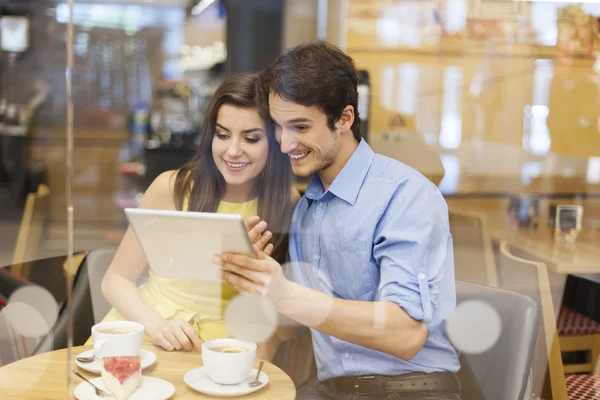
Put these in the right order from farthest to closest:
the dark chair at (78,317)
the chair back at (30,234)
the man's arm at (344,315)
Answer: the chair back at (30,234), the dark chair at (78,317), the man's arm at (344,315)

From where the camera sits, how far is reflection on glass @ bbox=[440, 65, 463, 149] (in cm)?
137

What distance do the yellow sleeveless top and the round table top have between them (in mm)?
69

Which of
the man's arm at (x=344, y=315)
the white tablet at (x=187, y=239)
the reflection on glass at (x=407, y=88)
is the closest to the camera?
the white tablet at (x=187, y=239)

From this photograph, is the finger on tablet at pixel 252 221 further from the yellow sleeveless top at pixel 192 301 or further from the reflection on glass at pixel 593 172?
the reflection on glass at pixel 593 172

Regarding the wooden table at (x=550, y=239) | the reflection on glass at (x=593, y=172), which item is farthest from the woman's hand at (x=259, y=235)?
the reflection on glass at (x=593, y=172)

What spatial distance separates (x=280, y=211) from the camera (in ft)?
3.78

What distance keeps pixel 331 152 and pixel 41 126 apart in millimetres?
1134

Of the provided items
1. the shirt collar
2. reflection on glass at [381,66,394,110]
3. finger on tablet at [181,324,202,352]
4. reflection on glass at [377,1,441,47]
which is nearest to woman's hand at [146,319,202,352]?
finger on tablet at [181,324,202,352]

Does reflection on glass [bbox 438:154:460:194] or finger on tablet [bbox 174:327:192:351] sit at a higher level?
reflection on glass [bbox 438:154:460:194]

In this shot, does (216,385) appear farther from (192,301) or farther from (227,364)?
(192,301)

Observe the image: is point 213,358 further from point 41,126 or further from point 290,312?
point 41,126

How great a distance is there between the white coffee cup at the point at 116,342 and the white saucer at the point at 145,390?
5 cm

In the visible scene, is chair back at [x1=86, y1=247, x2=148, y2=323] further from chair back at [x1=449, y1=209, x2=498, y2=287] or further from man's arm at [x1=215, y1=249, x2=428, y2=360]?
chair back at [x1=449, y1=209, x2=498, y2=287]

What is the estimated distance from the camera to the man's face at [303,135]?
3.49ft
